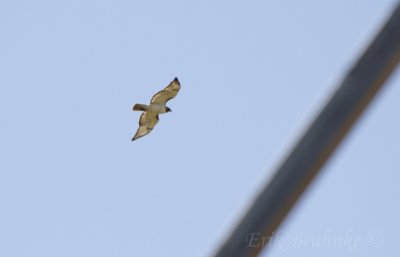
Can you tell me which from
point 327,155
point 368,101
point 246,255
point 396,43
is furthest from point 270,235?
point 396,43

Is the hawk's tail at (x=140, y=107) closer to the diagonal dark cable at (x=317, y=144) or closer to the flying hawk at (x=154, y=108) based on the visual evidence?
the flying hawk at (x=154, y=108)

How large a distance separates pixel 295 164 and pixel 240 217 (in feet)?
0.61

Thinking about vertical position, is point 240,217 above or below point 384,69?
below

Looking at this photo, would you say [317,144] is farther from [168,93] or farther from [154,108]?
[154,108]

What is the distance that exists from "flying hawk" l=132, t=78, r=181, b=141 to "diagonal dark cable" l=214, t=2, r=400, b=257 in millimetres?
23169

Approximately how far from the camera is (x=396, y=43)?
8.06 feet

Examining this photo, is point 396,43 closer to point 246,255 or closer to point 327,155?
point 327,155

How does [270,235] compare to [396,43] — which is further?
[396,43]

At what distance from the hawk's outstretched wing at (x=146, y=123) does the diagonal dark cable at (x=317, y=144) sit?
2399cm

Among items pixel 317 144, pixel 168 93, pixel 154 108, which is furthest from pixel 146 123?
pixel 317 144

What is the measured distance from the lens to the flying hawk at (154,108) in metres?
25.6

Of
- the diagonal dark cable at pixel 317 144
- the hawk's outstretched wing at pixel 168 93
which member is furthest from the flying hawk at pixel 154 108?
the diagonal dark cable at pixel 317 144

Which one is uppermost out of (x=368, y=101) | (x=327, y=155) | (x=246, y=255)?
(x=368, y=101)

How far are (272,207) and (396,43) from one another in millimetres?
545
